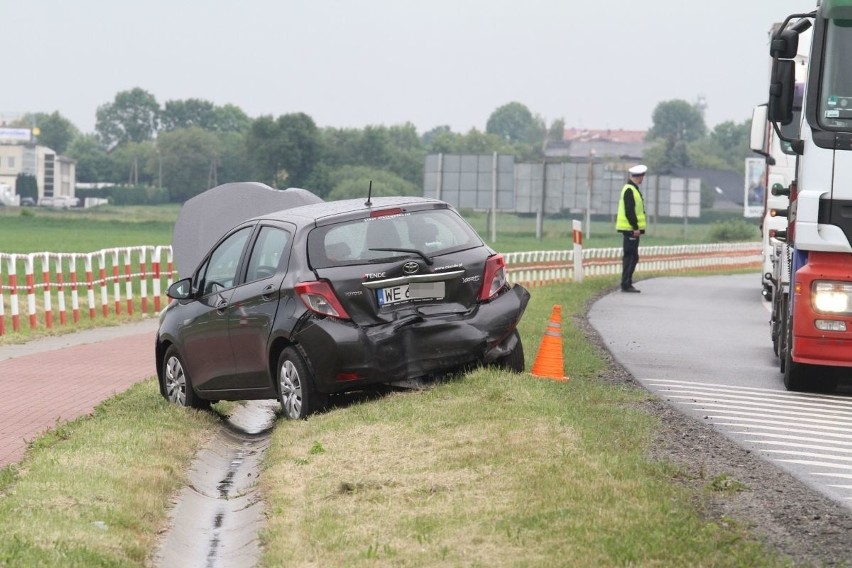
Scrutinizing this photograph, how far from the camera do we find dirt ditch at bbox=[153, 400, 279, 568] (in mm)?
8086

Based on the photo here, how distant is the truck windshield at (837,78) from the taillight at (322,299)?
13.8ft

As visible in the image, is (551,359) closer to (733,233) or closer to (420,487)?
(420,487)

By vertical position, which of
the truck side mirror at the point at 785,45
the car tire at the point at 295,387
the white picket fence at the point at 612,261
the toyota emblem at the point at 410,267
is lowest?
the white picket fence at the point at 612,261

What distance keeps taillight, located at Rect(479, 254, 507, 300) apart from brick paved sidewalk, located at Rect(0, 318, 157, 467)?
319 centimetres

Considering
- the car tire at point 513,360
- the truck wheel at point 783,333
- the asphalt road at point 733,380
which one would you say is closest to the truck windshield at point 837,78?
the asphalt road at point 733,380

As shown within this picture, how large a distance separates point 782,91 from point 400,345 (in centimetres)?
366

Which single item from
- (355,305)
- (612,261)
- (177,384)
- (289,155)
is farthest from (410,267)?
(289,155)

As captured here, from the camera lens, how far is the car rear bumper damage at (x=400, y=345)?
37.1ft

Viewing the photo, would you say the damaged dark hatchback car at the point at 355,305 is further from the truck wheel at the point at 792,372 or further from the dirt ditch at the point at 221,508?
the truck wheel at the point at 792,372

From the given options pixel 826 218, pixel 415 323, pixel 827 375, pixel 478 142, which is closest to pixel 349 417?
pixel 415 323

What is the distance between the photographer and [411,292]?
38.3 ft

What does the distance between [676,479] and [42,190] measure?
19303 cm

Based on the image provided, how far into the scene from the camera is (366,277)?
452 inches

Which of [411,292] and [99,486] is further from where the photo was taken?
[411,292]
